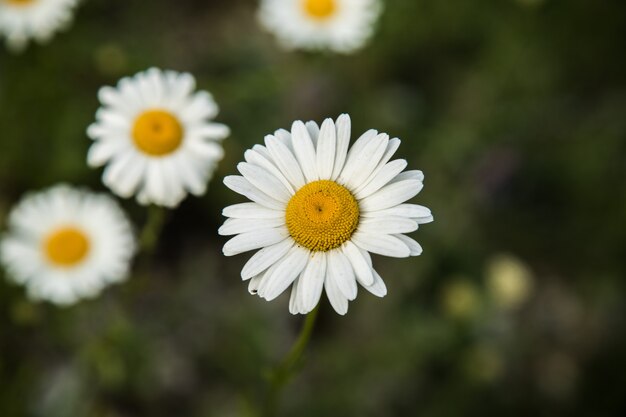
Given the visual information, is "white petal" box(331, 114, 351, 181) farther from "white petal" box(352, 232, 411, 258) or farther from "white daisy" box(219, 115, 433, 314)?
"white petal" box(352, 232, 411, 258)

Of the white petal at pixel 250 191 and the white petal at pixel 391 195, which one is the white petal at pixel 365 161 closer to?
the white petal at pixel 391 195

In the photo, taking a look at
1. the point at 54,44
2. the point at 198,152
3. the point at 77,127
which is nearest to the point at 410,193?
the point at 198,152

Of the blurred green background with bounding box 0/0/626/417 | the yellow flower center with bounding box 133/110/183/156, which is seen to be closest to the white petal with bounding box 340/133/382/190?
the yellow flower center with bounding box 133/110/183/156

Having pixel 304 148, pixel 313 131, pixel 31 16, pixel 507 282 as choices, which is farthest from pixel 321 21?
pixel 304 148

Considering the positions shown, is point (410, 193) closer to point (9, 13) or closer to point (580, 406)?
point (580, 406)

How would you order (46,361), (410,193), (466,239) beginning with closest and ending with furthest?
(410,193)
(46,361)
(466,239)

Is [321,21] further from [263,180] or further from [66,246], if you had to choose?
[263,180]
